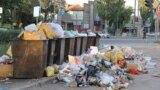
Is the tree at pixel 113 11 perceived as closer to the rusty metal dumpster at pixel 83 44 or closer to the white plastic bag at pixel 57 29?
the rusty metal dumpster at pixel 83 44

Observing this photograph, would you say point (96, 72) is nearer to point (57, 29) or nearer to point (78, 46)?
point (57, 29)

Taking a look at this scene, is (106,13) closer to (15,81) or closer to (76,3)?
(76,3)

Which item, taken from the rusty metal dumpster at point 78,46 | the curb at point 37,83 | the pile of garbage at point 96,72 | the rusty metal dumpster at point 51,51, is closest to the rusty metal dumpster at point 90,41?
the rusty metal dumpster at point 78,46

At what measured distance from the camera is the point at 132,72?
1502 centimetres

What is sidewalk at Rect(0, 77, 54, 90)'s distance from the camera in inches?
429

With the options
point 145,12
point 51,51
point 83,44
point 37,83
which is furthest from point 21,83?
point 145,12

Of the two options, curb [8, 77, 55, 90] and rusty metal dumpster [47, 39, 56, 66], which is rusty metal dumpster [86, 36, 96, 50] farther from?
curb [8, 77, 55, 90]

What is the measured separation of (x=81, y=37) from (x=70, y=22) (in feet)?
289

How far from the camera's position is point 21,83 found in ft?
38.2

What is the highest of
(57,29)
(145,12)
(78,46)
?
(145,12)

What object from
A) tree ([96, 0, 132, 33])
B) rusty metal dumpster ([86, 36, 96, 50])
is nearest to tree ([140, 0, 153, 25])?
tree ([96, 0, 132, 33])

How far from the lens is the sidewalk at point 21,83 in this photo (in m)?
10.9

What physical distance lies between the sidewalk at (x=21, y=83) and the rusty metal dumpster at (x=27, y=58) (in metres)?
0.22

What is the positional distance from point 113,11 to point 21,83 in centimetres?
7163
